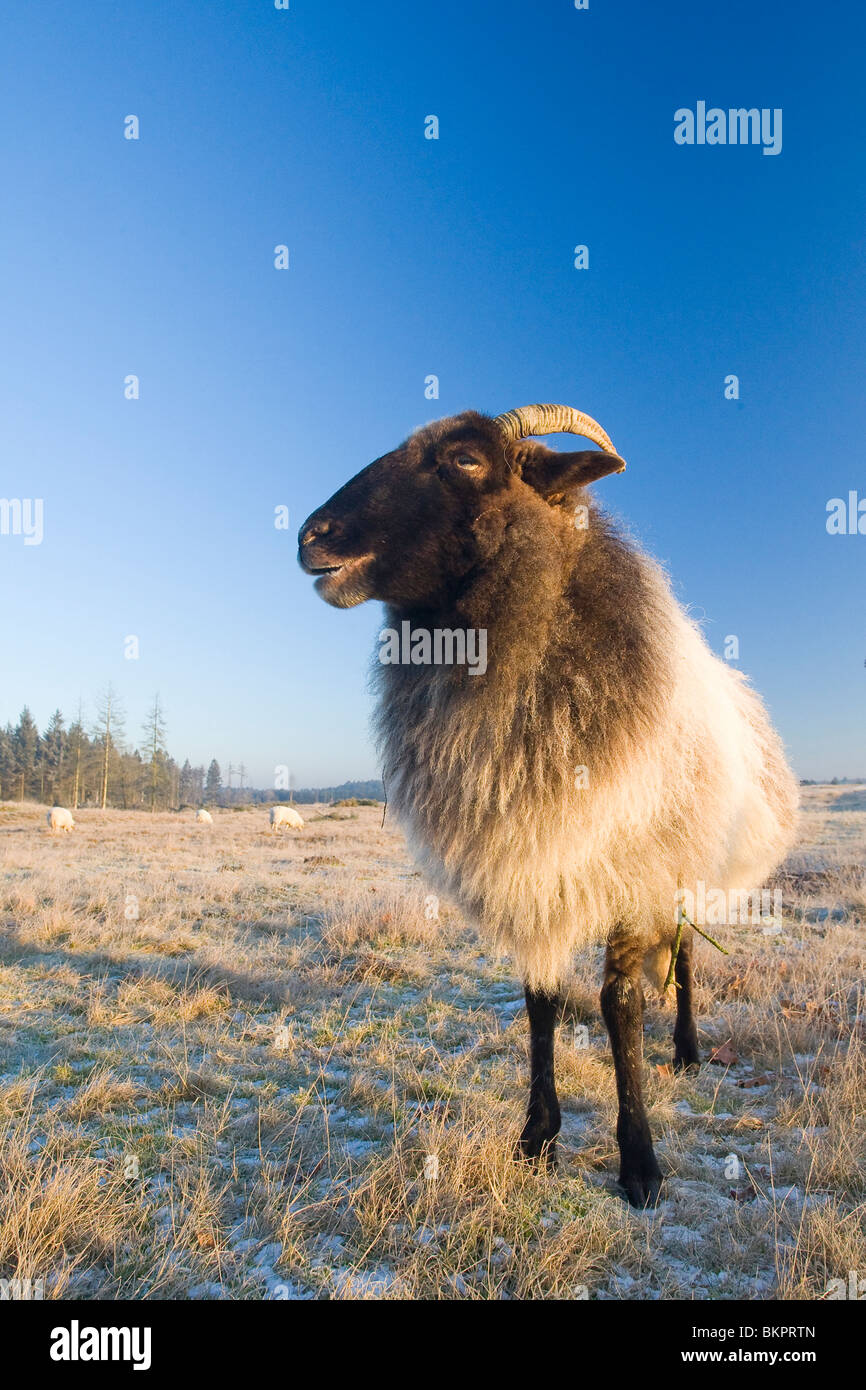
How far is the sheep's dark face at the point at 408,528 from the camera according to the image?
12.4ft

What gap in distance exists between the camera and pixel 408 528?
3.78 metres

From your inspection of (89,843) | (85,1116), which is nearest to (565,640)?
(85,1116)

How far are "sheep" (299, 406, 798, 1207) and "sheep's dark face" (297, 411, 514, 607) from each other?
0.04 feet

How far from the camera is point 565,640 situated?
3693 mm

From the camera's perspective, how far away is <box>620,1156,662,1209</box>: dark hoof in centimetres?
331

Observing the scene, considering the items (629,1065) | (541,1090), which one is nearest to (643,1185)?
(629,1065)

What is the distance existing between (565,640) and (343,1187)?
112 inches

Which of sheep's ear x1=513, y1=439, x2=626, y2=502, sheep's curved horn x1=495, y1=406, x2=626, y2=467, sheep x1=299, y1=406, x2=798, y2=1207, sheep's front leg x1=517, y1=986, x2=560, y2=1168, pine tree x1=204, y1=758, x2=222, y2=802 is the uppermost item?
sheep's curved horn x1=495, y1=406, x2=626, y2=467

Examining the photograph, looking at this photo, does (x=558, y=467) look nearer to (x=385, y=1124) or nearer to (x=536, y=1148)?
(x=536, y=1148)

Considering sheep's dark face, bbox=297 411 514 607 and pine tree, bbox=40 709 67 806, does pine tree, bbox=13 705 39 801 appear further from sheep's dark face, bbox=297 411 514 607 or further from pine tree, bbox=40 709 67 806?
sheep's dark face, bbox=297 411 514 607

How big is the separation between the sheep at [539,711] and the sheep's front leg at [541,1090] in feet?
0.04

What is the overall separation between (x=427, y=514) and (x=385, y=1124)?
11.3ft

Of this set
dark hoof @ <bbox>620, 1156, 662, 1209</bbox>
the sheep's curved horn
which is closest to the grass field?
dark hoof @ <bbox>620, 1156, 662, 1209</bbox>
